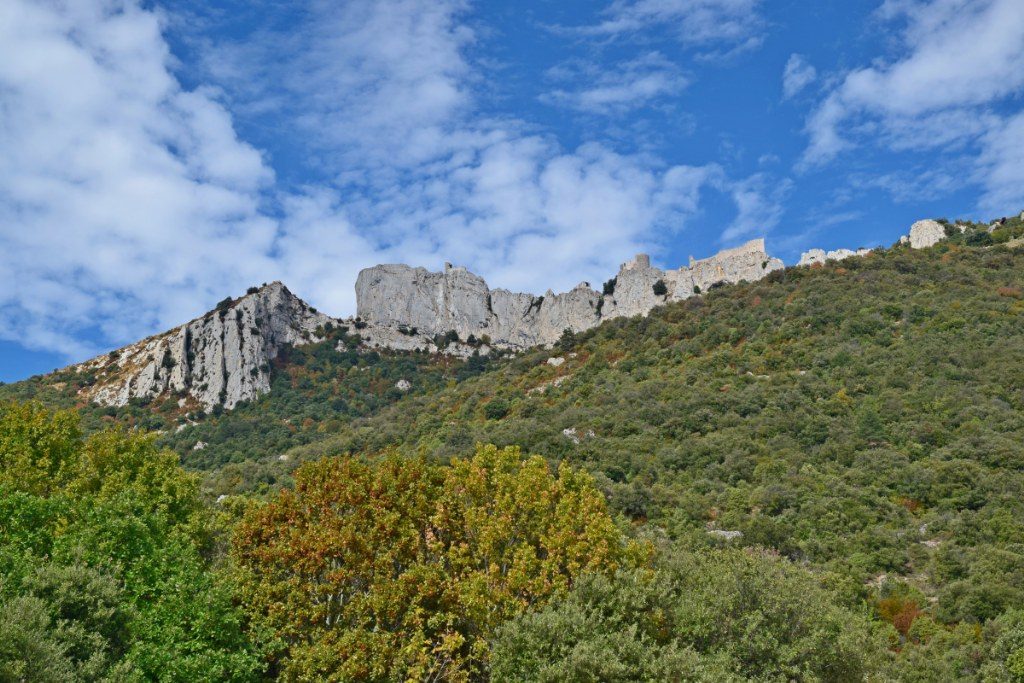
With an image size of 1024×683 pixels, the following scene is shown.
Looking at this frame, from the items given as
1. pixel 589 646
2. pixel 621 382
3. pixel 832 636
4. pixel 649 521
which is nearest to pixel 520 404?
pixel 621 382

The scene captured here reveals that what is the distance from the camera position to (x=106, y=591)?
1545 centimetres

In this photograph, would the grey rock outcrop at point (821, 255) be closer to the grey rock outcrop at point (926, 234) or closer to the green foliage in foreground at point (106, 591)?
the grey rock outcrop at point (926, 234)

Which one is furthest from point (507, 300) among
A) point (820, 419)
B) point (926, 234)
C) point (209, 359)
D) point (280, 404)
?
point (820, 419)

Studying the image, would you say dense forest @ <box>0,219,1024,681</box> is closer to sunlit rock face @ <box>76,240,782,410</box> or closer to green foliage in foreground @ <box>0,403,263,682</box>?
green foliage in foreground @ <box>0,403,263,682</box>

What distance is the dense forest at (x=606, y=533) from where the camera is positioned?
1567 centimetres

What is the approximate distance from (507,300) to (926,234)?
61477mm

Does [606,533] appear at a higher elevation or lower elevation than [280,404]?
lower

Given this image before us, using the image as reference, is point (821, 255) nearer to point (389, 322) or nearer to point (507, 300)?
point (507, 300)

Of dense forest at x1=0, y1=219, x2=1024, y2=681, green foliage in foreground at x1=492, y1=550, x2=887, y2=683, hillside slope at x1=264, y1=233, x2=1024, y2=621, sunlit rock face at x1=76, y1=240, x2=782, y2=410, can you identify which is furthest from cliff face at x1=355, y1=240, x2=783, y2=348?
green foliage in foreground at x1=492, y1=550, x2=887, y2=683

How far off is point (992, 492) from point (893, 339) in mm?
20994

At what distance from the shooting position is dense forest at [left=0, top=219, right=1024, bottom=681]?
1567cm

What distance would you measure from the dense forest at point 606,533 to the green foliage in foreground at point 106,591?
75 mm

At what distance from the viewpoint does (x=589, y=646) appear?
14.8 m

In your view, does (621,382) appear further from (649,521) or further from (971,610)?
(971,610)
